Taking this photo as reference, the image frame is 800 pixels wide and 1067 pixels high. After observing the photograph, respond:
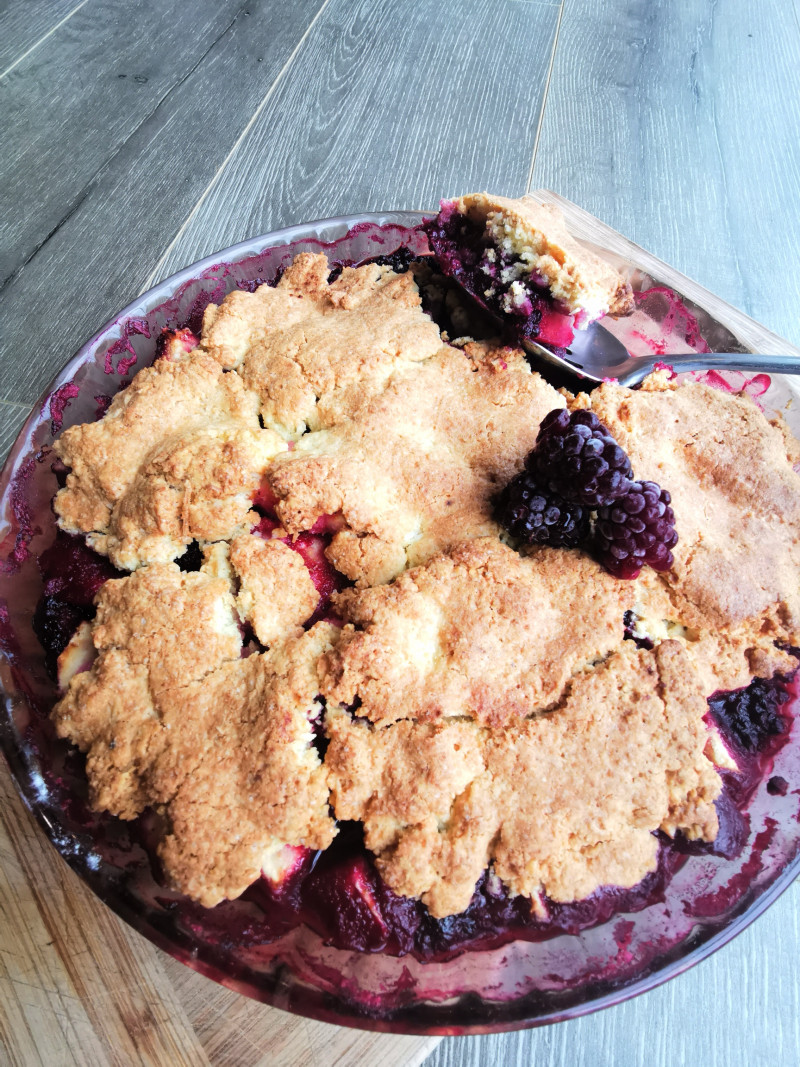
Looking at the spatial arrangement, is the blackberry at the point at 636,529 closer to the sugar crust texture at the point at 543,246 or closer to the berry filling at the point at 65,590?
the sugar crust texture at the point at 543,246

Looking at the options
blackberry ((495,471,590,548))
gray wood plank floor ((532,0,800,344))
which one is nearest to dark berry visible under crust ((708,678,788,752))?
blackberry ((495,471,590,548))

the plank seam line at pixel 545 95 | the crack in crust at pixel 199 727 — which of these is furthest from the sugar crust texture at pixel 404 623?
the plank seam line at pixel 545 95

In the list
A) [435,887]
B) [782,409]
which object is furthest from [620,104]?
[435,887]

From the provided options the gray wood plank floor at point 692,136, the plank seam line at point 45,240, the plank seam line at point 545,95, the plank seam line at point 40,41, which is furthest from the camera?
the plank seam line at point 40,41

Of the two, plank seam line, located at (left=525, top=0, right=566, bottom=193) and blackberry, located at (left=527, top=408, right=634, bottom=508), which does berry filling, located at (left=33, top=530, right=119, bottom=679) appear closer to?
blackberry, located at (left=527, top=408, right=634, bottom=508)

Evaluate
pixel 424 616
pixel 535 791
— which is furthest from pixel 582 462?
pixel 535 791

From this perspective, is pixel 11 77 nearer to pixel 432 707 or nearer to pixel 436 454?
pixel 436 454
